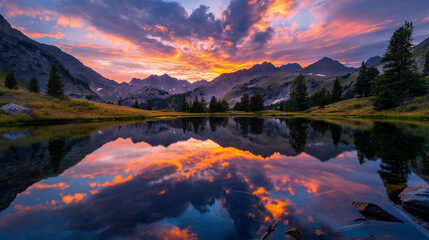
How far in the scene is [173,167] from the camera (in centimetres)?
1236

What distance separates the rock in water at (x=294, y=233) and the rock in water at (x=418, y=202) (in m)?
4.75

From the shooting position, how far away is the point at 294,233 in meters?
5.18

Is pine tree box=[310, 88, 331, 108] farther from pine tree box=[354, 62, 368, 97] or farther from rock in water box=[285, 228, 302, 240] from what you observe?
rock in water box=[285, 228, 302, 240]

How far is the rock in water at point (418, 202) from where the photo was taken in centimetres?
620

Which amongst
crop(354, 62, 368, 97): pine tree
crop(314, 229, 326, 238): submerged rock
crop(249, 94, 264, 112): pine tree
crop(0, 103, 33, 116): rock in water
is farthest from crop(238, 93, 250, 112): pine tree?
crop(314, 229, 326, 238): submerged rock

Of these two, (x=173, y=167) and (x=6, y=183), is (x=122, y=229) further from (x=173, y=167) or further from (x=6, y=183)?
(x=6, y=183)

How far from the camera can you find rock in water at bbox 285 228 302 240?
5094 mm

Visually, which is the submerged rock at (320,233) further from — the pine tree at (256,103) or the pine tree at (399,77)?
the pine tree at (256,103)

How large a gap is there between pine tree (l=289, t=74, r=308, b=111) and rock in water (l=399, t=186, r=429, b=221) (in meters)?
106

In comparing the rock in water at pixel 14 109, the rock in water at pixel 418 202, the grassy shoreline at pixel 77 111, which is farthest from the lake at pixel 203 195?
the rock in water at pixel 14 109

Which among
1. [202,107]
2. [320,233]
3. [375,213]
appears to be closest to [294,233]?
[320,233]

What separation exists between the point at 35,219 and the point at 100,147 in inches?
554

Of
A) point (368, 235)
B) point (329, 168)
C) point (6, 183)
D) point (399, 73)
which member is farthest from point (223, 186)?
point (399, 73)

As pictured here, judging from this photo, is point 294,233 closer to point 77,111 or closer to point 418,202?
point 418,202
